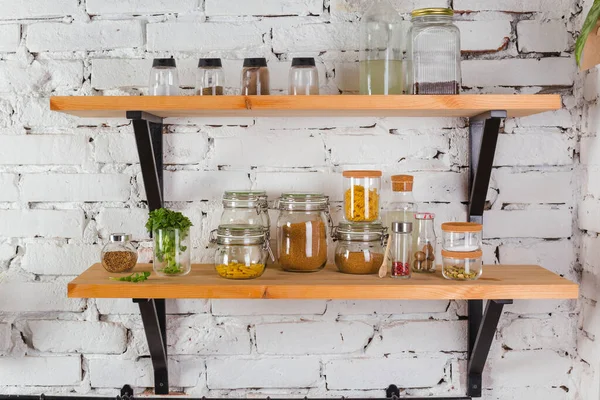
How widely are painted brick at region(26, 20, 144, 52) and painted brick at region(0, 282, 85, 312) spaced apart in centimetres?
57

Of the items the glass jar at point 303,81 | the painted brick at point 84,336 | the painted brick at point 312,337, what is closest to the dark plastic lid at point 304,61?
the glass jar at point 303,81

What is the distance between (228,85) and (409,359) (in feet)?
2.57

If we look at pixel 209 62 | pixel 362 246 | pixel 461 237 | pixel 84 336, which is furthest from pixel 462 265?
pixel 84 336

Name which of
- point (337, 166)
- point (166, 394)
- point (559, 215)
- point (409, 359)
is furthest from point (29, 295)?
point (559, 215)

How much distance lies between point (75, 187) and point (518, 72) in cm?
107

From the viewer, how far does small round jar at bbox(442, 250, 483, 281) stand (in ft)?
4.43

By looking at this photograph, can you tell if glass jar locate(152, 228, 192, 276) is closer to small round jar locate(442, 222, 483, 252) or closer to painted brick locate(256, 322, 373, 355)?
painted brick locate(256, 322, 373, 355)

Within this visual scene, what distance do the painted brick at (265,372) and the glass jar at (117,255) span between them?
333 millimetres

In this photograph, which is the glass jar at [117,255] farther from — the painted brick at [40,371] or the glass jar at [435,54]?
the glass jar at [435,54]

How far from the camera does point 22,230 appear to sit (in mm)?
1564

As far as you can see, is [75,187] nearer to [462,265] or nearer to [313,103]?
[313,103]

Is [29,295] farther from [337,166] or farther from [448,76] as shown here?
[448,76]

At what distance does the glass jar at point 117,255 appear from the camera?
1.42 m

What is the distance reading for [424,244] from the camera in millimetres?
1435
